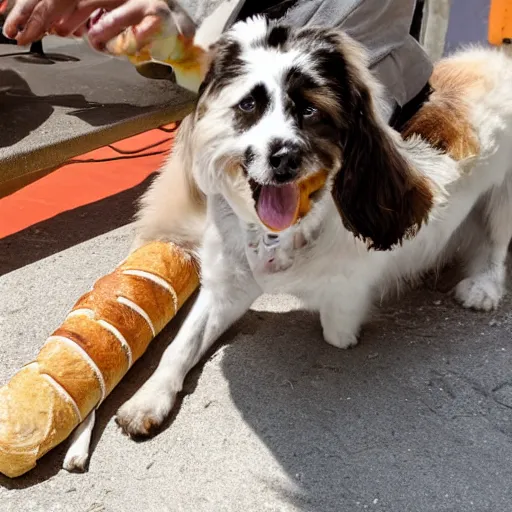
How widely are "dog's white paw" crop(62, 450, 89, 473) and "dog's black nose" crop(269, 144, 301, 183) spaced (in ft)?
2.45

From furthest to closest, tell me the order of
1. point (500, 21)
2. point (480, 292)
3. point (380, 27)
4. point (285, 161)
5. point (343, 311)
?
point (500, 21) → point (480, 292) → point (343, 311) → point (380, 27) → point (285, 161)

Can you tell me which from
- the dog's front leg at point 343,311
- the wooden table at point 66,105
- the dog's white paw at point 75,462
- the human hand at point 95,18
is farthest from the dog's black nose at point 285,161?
the wooden table at point 66,105

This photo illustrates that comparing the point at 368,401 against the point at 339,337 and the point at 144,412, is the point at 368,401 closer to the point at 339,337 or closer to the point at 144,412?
the point at 339,337

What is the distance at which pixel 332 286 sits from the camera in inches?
69.4

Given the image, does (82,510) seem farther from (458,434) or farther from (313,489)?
(458,434)

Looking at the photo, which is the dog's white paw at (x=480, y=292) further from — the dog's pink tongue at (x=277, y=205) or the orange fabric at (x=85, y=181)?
the orange fabric at (x=85, y=181)

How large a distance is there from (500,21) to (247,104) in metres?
1.90

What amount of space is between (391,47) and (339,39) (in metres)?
0.40

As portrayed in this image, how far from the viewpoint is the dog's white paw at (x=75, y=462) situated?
4.97ft

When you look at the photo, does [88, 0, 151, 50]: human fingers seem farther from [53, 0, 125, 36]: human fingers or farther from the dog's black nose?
the dog's black nose

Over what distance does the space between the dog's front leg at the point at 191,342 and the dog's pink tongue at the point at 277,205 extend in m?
A: 0.34

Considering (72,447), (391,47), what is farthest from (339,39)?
(72,447)

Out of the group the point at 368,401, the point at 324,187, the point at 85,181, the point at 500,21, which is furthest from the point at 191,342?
the point at 500,21

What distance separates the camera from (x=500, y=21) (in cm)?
281
